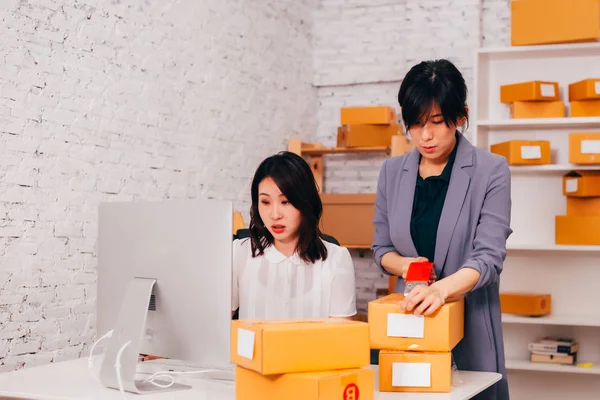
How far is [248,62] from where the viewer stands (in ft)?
15.2

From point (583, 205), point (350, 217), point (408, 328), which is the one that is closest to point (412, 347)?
point (408, 328)

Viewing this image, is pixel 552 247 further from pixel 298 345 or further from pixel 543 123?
pixel 298 345

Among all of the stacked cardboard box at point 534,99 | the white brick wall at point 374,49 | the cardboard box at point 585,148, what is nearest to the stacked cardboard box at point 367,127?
the white brick wall at point 374,49

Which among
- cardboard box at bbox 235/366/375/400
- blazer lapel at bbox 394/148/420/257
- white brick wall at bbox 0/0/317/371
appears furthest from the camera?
white brick wall at bbox 0/0/317/371

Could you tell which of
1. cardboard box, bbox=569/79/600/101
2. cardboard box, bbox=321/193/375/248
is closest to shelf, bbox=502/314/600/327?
cardboard box, bbox=321/193/375/248

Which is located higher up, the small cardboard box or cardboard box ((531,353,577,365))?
the small cardboard box

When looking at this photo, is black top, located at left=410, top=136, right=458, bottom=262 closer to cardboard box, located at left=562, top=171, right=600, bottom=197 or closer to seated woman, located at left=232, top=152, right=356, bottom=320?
seated woman, located at left=232, top=152, right=356, bottom=320

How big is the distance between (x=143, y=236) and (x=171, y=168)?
1.98 meters

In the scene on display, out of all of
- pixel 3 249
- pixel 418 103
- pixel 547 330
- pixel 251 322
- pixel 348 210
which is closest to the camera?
pixel 251 322

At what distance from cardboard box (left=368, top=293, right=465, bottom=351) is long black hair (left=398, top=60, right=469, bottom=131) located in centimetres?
56

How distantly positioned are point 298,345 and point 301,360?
3 cm

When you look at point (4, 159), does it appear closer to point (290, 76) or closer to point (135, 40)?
point (135, 40)

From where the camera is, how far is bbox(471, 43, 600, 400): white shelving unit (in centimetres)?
435

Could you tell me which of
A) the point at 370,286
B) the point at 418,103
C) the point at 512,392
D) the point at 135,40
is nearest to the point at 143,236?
the point at 418,103
